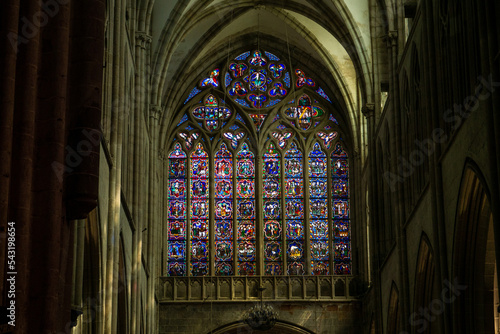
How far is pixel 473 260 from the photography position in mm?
16406

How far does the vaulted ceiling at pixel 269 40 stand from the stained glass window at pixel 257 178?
21.7 inches

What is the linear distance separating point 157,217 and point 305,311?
5459 mm

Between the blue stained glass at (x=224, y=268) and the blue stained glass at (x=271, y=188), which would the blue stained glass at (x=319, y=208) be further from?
the blue stained glass at (x=224, y=268)

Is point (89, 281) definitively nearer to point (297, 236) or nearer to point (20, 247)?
point (20, 247)

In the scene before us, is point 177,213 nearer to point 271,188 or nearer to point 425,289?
point 271,188

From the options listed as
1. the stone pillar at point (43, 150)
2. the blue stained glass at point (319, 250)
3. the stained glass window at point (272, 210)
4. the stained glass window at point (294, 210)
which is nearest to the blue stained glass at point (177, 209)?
the stained glass window at point (272, 210)

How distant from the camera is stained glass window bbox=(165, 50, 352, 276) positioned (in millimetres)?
33062

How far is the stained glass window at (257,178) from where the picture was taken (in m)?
33.1

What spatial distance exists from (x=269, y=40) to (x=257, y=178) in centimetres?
487

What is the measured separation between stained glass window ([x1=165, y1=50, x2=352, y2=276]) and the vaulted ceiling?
1.81ft

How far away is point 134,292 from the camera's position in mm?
24172

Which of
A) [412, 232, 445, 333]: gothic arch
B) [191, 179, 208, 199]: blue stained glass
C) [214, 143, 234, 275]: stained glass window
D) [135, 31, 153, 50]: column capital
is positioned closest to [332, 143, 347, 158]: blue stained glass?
[214, 143, 234, 275]: stained glass window

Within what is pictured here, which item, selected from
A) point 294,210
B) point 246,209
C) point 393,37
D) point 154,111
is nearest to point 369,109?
point 393,37

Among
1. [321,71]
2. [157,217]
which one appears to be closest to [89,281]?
[157,217]
